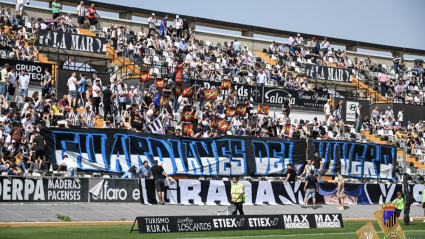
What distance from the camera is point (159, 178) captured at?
27.3 m

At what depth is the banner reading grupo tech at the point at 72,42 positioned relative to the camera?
1415 inches

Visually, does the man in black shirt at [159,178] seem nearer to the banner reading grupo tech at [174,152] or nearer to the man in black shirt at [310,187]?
the banner reading grupo tech at [174,152]

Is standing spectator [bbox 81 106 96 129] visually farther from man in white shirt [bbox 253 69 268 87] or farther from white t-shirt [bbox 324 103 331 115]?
white t-shirt [bbox 324 103 331 115]

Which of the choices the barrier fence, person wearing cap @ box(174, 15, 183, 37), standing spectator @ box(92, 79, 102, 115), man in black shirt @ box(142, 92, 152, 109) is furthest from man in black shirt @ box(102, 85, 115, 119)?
person wearing cap @ box(174, 15, 183, 37)

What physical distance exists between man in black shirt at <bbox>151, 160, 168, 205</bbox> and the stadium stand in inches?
140

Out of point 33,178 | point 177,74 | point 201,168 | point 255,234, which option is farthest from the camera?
point 177,74

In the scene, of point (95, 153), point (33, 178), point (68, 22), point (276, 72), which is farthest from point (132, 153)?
point (276, 72)

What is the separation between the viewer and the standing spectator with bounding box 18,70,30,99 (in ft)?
102

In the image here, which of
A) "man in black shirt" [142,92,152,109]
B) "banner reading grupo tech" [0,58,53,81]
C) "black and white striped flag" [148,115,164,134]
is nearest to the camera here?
"black and white striped flag" [148,115,164,134]

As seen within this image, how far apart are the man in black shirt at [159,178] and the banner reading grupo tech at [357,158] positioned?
418 inches

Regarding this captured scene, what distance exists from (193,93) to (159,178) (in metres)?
12.3

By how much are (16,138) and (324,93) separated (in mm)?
24744

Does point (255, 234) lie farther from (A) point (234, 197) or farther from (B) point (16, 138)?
(B) point (16, 138)

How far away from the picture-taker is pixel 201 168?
3128 centimetres
